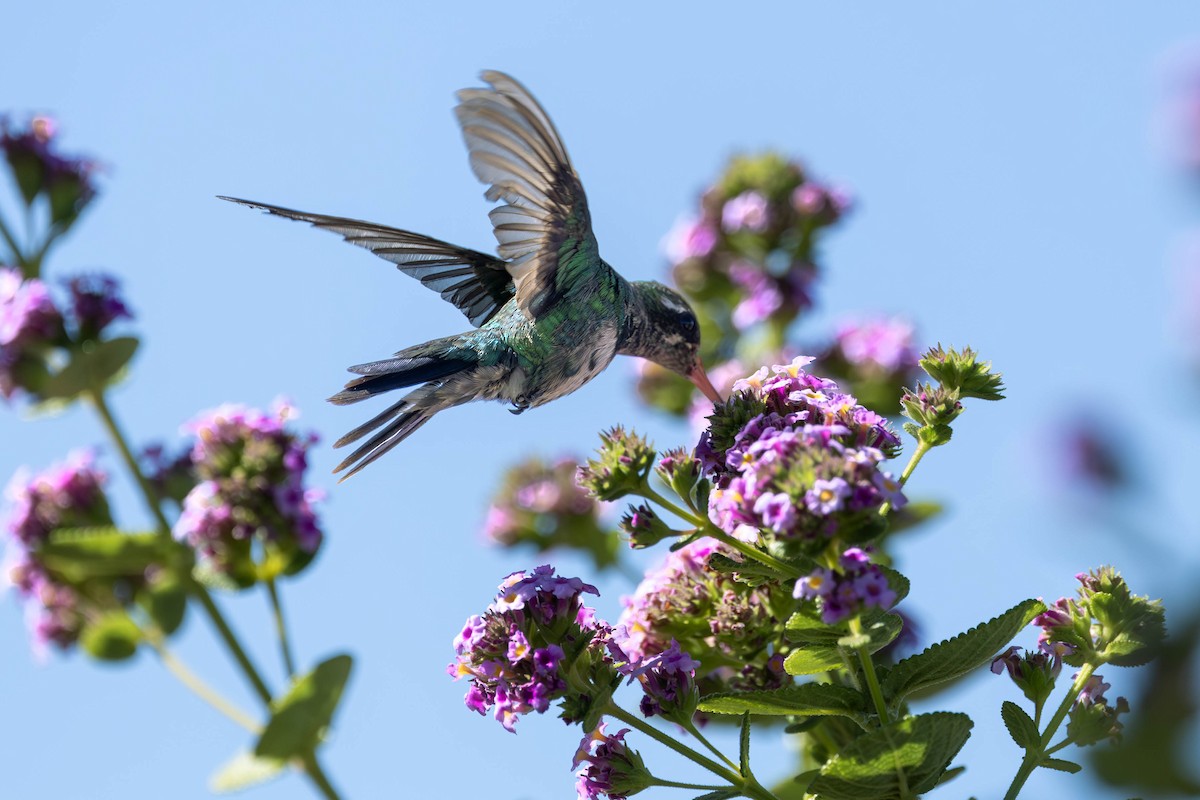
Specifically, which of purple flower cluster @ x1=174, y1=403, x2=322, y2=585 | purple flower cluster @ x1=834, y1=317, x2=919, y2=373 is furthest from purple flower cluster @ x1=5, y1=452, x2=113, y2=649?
purple flower cluster @ x1=834, y1=317, x2=919, y2=373

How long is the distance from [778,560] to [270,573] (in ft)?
3.96

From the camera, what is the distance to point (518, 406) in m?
4.83

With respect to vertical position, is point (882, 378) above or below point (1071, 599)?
above

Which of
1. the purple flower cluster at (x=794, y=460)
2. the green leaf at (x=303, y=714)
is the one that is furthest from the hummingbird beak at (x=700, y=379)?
the green leaf at (x=303, y=714)

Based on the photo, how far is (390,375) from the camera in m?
4.06

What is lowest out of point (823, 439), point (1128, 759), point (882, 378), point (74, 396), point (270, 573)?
point (1128, 759)

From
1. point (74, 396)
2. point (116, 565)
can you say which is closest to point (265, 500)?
point (116, 565)

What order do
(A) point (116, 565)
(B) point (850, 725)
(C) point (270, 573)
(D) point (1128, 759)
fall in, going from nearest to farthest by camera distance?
(D) point (1128, 759)
(A) point (116, 565)
(C) point (270, 573)
(B) point (850, 725)

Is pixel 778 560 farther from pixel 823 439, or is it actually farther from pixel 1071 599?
pixel 1071 599

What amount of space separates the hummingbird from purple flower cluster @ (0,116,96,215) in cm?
79

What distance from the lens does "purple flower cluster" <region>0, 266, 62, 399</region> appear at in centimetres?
303

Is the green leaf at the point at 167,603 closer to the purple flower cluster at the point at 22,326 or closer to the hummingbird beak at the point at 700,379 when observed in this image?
the purple flower cluster at the point at 22,326

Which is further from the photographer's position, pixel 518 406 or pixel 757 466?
pixel 518 406

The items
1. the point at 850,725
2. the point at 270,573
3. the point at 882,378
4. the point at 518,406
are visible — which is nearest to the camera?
the point at 270,573
